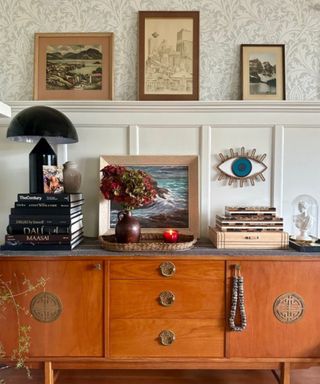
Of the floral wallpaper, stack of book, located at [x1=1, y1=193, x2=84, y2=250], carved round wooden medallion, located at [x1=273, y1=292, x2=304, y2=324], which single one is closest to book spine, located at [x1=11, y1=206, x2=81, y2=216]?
stack of book, located at [x1=1, y1=193, x2=84, y2=250]

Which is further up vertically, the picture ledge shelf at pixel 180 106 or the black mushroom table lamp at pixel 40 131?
the picture ledge shelf at pixel 180 106

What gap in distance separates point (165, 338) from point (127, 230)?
0.53 meters

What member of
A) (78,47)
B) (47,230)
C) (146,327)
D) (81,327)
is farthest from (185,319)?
(78,47)

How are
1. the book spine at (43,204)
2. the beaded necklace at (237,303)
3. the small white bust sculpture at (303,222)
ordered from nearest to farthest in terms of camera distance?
1. the beaded necklace at (237,303)
2. the book spine at (43,204)
3. the small white bust sculpture at (303,222)

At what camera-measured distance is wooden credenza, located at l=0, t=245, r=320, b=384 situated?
58.1 inches

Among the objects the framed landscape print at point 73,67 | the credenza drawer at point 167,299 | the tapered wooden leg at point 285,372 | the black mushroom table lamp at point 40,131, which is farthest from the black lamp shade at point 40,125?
the tapered wooden leg at point 285,372

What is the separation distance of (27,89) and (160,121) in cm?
81

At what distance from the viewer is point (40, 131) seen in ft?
5.26

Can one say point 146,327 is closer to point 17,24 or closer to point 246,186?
point 246,186

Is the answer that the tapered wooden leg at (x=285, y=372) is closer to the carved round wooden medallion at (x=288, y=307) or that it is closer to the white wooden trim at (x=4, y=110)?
the carved round wooden medallion at (x=288, y=307)

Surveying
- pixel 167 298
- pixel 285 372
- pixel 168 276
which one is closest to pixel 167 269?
pixel 168 276

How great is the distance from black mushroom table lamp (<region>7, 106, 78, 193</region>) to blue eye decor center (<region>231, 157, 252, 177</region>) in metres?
0.92

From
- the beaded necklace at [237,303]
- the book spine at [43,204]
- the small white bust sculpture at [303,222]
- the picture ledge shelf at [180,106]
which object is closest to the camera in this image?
the beaded necklace at [237,303]

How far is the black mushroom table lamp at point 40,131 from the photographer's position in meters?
1.61
